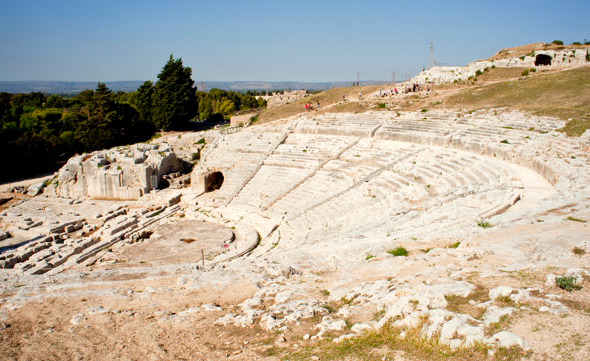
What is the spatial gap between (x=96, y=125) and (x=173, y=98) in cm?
657

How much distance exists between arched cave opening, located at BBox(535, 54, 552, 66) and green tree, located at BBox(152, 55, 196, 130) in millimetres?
27238

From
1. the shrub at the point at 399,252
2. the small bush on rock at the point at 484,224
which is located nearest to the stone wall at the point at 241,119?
the small bush on rock at the point at 484,224

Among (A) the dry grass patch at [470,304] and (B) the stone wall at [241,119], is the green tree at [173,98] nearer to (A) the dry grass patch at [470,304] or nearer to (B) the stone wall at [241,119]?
(B) the stone wall at [241,119]

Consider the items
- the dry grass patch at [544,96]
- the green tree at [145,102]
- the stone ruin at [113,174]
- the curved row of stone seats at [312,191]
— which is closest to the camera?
Answer: the curved row of stone seats at [312,191]

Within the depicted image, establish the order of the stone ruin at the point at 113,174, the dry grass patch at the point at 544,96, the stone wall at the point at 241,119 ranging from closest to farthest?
the dry grass patch at the point at 544,96
the stone ruin at the point at 113,174
the stone wall at the point at 241,119

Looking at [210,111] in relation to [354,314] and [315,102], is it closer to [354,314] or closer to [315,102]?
[315,102]

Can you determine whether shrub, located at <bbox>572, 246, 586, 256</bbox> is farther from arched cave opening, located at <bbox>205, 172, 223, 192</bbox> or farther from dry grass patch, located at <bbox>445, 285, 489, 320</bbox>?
arched cave opening, located at <bbox>205, 172, 223, 192</bbox>

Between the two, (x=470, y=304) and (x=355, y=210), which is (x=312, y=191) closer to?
(x=355, y=210)

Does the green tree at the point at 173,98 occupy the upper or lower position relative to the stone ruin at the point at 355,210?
upper

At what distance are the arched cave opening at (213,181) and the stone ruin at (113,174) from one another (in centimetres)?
280

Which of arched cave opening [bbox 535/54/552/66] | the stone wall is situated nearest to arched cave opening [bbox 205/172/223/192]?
the stone wall

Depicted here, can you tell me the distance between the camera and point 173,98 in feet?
112

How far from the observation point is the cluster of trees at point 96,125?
96.8ft

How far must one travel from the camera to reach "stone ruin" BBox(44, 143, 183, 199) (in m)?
20.9
